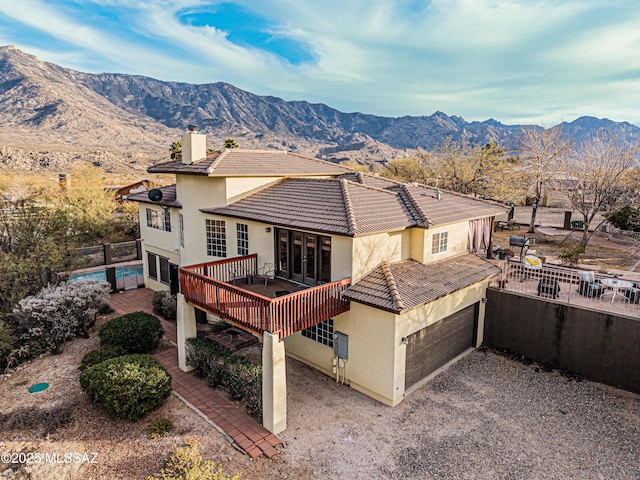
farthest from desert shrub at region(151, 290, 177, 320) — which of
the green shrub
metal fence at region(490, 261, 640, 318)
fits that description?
metal fence at region(490, 261, 640, 318)

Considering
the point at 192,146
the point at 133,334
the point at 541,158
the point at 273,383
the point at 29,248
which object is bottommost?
the point at 133,334

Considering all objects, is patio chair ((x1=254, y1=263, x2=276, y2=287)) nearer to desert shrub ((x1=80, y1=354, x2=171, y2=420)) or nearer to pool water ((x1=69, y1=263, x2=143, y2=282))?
desert shrub ((x1=80, y1=354, x2=171, y2=420))

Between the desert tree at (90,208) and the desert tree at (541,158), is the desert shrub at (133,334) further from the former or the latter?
the desert tree at (541,158)

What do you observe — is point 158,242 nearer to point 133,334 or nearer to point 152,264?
point 152,264

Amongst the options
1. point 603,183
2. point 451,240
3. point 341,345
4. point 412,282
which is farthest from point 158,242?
point 603,183

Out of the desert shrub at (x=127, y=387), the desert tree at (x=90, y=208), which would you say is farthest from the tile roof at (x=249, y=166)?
the desert tree at (x=90, y=208)
